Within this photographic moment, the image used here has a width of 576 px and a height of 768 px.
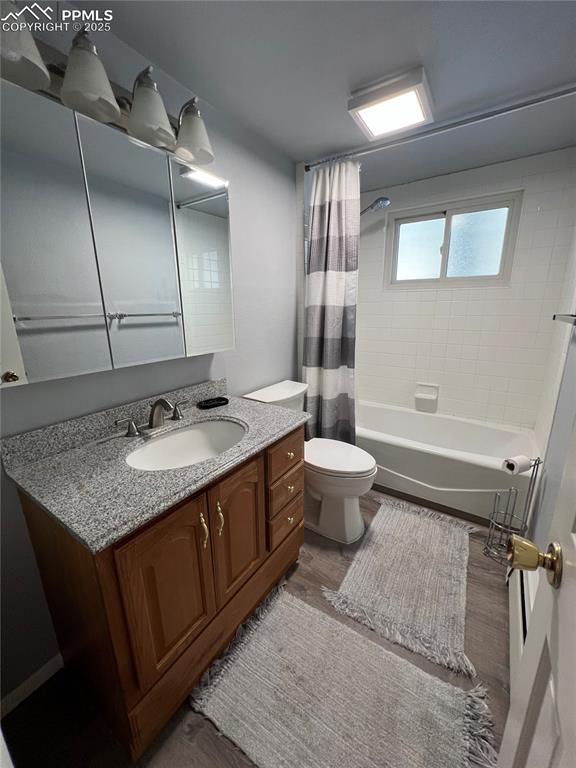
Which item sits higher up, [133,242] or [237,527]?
[133,242]

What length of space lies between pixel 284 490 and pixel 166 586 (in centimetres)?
59

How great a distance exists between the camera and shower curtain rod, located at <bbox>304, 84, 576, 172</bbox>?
1.35 metres

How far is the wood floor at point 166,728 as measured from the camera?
909 mm

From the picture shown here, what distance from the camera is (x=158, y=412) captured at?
49.1 inches

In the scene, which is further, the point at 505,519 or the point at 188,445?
the point at 505,519

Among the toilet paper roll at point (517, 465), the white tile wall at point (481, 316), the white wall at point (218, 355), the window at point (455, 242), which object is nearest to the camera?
the white wall at point (218, 355)

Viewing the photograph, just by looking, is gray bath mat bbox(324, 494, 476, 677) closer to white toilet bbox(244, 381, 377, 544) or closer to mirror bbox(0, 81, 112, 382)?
white toilet bbox(244, 381, 377, 544)

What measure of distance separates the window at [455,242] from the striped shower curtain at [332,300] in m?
0.87

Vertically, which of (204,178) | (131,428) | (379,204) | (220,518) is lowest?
(220,518)

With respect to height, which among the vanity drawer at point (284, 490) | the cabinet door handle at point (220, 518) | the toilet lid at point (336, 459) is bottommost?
the toilet lid at point (336, 459)

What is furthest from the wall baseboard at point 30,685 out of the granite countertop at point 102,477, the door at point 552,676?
the door at point 552,676

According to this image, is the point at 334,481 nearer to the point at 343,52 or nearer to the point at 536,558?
the point at 536,558

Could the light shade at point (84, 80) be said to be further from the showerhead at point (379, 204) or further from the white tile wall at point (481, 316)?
the white tile wall at point (481, 316)

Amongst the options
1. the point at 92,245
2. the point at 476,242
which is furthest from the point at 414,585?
the point at 476,242
